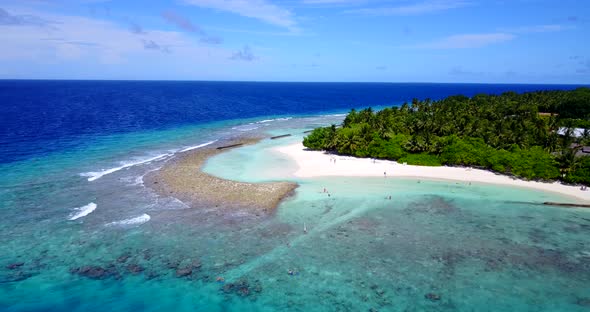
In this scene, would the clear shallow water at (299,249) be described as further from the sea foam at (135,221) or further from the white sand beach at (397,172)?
the white sand beach at (397,172)

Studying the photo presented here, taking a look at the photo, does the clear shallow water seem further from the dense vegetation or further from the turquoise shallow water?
the dense vegetation

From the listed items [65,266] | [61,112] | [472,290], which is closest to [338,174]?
[472,290]

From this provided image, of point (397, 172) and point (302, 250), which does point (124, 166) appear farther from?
point (397, 172)

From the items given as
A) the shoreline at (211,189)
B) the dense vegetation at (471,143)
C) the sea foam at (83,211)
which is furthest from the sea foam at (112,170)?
the dense vegetation at (471,143)

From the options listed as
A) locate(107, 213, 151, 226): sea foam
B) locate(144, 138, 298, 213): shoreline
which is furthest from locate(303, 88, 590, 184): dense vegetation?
locate(107, 213, 151, 226): sea foam

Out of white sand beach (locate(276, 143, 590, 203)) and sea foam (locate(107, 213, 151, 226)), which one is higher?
white sand beach (locate(276, 143, 590, 203))

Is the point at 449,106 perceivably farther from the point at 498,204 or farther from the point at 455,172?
the point at 498,204

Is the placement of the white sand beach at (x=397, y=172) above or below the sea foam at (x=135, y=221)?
above
